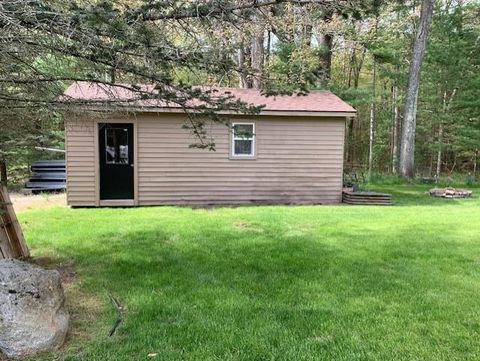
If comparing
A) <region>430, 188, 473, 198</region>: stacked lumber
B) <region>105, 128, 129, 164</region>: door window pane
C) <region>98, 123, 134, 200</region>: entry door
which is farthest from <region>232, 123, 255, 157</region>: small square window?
<region>430, 188, 473, 198</region>: stacked lumber

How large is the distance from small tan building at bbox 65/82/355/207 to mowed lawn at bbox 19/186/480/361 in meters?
2.19

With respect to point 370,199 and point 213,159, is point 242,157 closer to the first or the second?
point 213,159

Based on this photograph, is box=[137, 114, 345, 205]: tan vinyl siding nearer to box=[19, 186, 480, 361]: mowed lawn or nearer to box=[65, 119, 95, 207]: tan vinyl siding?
box=[65, 119, 95, 207]: tan vinyl siding

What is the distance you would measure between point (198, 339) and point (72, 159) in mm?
7599

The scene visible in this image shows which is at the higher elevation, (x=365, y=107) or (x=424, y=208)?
(x=365, y=107)

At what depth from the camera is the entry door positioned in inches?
386

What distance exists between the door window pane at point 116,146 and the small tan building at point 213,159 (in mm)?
22

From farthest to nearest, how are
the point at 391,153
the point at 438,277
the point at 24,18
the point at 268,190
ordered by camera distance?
the point at 391,153 → the point at 268,190 → the point at 438,277 → the point at 24,18

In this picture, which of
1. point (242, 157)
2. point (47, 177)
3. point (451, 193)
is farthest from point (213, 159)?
point (451, 193)

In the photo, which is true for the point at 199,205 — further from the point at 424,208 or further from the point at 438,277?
the point at 438,277

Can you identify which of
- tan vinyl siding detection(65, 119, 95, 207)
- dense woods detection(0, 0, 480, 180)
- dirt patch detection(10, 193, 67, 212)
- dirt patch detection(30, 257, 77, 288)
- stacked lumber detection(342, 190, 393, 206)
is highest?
dense woods detection(0, 0, 480, 180)

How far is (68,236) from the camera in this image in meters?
6.27

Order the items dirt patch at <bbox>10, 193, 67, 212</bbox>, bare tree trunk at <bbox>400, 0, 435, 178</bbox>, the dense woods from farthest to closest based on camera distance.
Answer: bare tree trunk at <bbox>400, 0, 435, 178</bbox> < dirt patch at <bbox>10, 193, 67, 212</bbox> < the dense woods

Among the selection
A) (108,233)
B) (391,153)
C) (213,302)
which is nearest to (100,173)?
(108,233)
